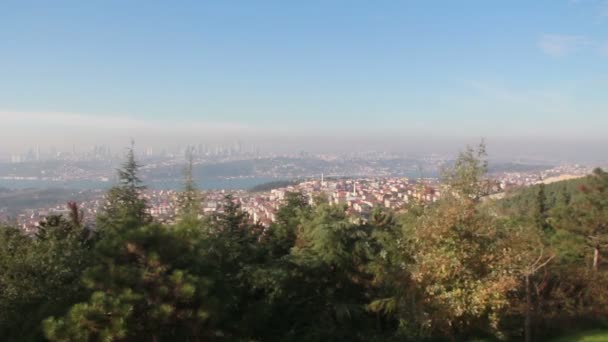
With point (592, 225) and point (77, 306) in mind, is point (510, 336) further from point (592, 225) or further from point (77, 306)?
point (77, 306)

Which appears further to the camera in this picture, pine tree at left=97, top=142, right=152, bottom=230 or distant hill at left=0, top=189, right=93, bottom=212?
distant hill at left=0, top=189, right=93, bottom=212

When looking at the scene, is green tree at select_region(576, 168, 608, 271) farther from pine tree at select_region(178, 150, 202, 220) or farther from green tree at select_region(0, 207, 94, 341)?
green tree at select_region(0, 207, 94, 341)

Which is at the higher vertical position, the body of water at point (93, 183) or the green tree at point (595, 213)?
the green tree at point (595, 213)

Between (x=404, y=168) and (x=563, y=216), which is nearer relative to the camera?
(x=563, y=216)

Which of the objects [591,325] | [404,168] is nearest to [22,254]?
[591,325]

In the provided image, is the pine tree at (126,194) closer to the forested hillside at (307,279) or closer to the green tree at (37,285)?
the forested hillside at (307,279)

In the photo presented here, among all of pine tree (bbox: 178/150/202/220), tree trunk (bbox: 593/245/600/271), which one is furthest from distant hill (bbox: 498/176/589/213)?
pine tree (bbox: 178/150/202/220)

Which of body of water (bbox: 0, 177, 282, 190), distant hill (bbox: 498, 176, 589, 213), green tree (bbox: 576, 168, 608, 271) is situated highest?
green tree (bbox: 576, 168, 608, 271)

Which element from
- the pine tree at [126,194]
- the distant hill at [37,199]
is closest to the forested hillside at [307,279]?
the pine tree at [126,194]

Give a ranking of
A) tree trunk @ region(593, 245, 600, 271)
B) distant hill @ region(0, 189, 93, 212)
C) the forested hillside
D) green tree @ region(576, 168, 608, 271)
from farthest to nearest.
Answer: distant hill @ region(0, 189, 93, 212), green tree @ region(576, 168, 608, 271), tree trunk @ region(593, 245, 600, 271), the forested hillside
